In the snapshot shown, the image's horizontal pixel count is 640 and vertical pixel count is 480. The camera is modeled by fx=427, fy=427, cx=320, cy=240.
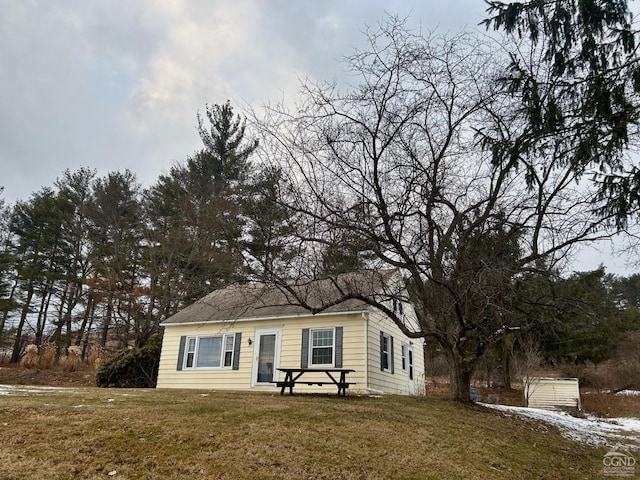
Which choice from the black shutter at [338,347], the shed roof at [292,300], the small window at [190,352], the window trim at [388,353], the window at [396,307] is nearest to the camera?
the shed roof at [292,300]

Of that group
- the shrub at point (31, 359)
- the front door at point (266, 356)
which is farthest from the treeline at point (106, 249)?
the front door at point (266, 356)

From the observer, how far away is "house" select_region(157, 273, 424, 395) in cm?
1277

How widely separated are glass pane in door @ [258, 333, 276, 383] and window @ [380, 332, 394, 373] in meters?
3.48

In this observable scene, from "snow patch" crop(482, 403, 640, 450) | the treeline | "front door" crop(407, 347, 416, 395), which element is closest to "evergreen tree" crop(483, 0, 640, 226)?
"snow patch" crop(482, 403, 640, 450)

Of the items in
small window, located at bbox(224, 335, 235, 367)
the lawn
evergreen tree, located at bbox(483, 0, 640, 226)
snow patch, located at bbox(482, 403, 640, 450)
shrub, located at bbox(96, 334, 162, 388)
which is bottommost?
snow patch, located at bbox(482, 403, 640, 450)

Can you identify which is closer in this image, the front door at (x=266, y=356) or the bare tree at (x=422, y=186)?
the bare tree at (x=422, y=186)

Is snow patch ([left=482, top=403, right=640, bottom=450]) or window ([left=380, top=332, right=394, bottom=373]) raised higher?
window ([left=380, top=332, right=394, bottom=373])

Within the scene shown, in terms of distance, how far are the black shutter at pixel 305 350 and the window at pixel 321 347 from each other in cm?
13

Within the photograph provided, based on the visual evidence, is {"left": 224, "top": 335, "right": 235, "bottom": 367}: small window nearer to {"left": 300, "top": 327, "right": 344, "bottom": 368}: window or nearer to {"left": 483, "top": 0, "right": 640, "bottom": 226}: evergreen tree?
{"left": 300, "top": 327, "right": 344, "bottom": 368}: window

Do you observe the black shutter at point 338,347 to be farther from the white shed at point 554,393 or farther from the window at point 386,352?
the white shed at point 554,393

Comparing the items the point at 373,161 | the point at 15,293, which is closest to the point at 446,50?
the point at 373,161

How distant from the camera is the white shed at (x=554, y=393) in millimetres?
17406

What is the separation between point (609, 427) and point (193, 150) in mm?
23041

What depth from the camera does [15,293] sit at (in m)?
25.2
